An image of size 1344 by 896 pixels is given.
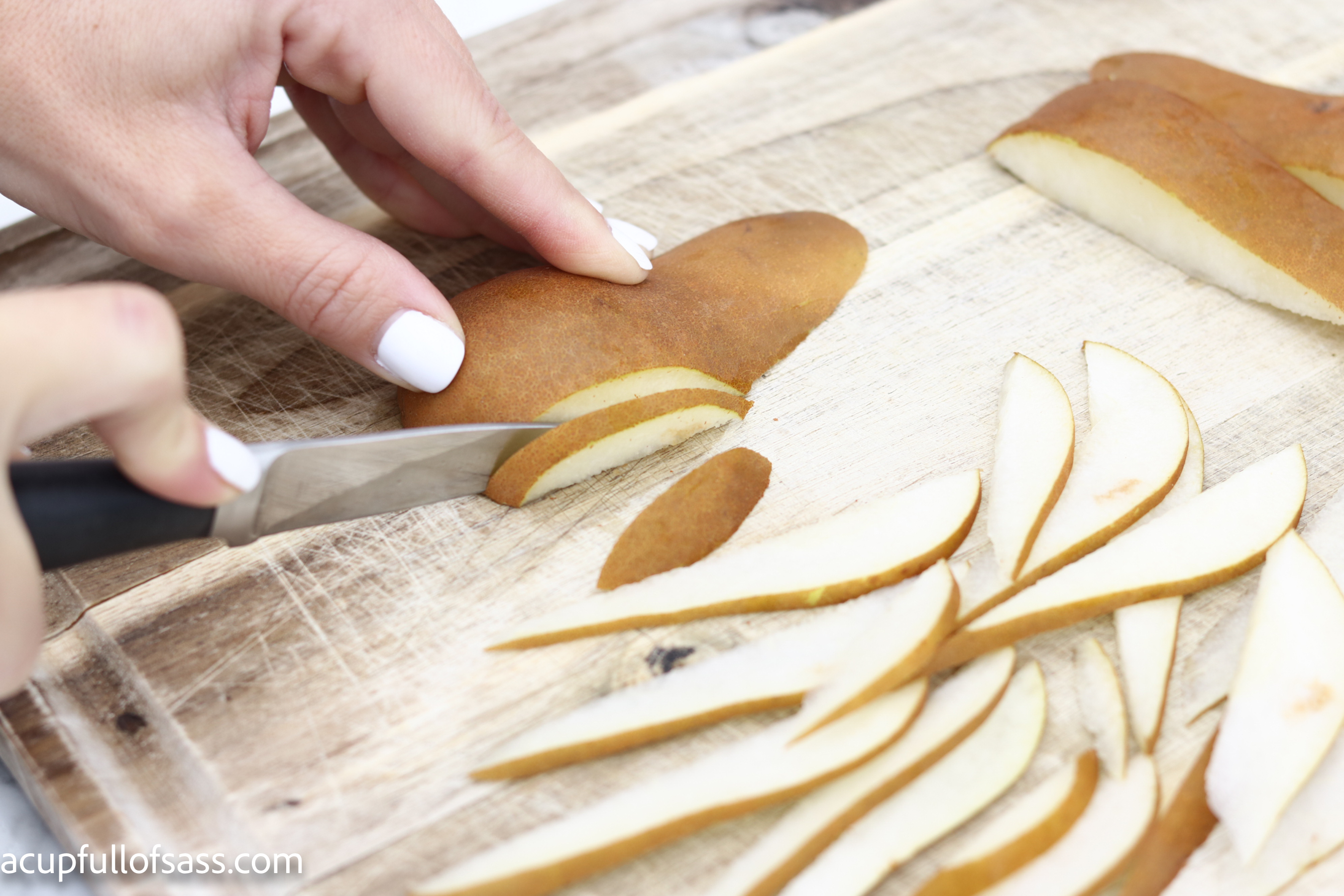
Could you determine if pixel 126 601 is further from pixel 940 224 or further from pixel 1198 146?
pixel 1198 146

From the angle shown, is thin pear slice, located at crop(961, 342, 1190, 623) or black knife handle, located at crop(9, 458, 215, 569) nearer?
black knife handle, located at crop(9, 458, 215, 569)

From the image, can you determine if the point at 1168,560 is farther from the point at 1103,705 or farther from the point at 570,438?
the point at 570,438

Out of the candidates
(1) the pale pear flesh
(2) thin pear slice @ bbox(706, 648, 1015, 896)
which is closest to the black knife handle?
(2) thin pear slice @ bbox(706, 648, 1015, 896)

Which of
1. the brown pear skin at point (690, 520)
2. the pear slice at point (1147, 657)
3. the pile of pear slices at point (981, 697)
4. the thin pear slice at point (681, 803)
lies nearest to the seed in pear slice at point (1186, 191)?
the pile of pear slices at point (981, 697)

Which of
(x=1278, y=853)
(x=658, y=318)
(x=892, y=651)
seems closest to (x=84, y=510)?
(x=658, y=318)

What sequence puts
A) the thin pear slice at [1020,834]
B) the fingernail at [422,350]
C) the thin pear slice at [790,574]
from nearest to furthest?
the thin pear slice at [1020,834]
the thin pear slice at [790,574]
the fingernail at [422,350]

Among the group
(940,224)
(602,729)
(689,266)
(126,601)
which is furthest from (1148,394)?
(126,601)

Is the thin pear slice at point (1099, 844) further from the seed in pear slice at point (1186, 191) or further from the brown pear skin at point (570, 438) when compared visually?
the seed in pear slice at point (1186, 191)

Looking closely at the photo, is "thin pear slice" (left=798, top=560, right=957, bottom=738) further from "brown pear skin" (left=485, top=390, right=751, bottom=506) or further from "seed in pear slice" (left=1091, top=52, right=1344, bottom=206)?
"seed in pear slice" (left=1091, top=52, right=1344, bottom=206)

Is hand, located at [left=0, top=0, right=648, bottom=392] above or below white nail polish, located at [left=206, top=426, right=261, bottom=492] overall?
above
